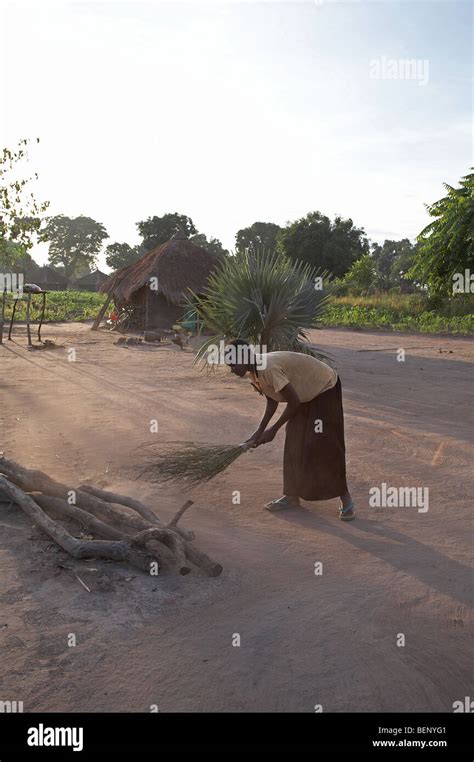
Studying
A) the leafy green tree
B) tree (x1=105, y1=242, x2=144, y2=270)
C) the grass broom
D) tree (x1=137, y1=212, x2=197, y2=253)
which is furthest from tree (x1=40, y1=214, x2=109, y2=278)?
the grass broom

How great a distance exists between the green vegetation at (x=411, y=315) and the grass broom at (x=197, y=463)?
1542cm

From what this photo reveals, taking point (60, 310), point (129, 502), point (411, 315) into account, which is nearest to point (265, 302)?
point (129, 502)

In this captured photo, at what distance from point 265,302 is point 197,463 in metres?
5.75

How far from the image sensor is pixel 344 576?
4039 mm

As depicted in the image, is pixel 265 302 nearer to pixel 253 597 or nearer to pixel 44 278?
pixel 253 597

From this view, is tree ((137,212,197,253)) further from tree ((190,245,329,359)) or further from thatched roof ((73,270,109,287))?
tree ((190,245,329,359))

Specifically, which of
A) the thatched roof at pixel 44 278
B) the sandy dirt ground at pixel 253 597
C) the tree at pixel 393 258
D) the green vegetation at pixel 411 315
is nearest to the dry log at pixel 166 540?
the sandy dirt ground at pixel 253 597

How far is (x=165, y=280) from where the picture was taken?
2023 centimetres

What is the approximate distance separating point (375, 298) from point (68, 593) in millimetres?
25023

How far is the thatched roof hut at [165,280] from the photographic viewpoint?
66.6ft

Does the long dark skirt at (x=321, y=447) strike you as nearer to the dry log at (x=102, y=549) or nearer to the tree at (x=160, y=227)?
the dry log at (x=102, y=549)

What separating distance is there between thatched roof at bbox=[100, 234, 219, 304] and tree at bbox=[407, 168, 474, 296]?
6.64 metres
